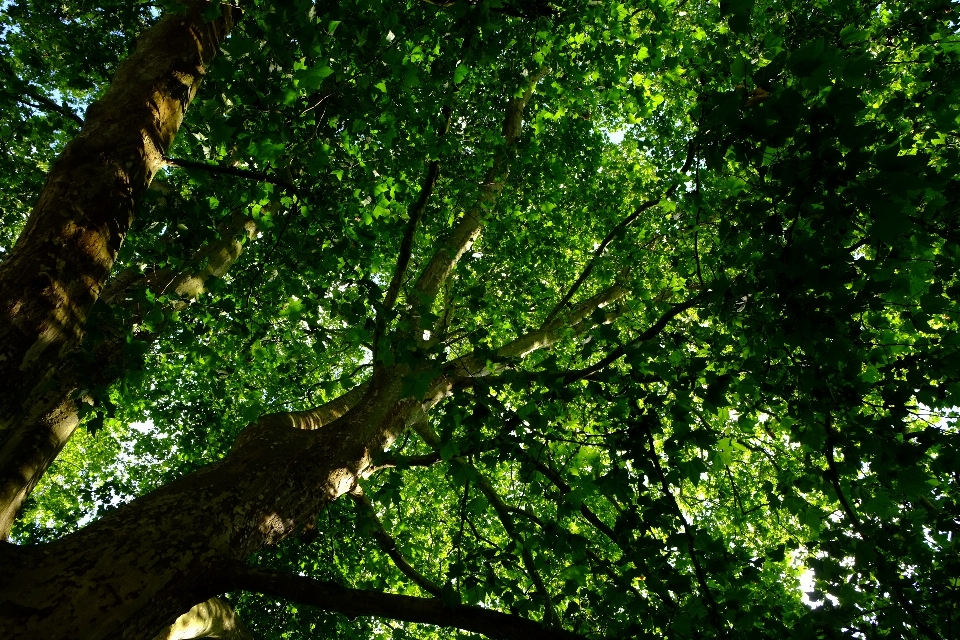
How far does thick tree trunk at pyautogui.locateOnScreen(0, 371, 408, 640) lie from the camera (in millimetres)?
2393

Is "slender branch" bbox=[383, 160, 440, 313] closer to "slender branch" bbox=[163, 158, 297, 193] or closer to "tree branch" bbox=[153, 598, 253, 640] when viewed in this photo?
"slender branch" bbox=[163, 158, 297, 193]

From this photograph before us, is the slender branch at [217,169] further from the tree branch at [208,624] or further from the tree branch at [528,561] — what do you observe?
the tree branch at [208,624]

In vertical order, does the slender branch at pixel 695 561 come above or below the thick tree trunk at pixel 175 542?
below

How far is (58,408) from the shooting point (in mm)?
4250

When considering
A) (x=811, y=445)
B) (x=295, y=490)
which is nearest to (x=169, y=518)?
(x=295, y=490)

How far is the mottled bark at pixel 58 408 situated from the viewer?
11.4ft

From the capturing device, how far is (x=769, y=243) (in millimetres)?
2527

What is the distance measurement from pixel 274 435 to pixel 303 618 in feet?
4.96

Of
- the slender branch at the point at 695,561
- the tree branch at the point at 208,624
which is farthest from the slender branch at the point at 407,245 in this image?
the slender branch at the point at 695,561

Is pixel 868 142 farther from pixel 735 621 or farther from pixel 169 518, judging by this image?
pixel 169 518

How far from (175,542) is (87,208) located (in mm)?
1923

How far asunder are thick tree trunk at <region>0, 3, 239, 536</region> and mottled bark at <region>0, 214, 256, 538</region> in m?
0.08

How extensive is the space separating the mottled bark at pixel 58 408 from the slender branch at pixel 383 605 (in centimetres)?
165

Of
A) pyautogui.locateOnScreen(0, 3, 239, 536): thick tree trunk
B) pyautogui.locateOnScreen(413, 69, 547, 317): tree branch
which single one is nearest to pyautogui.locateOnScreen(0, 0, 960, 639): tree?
pyautogui.locateOnScreen(0, 3, 239, 536): thick tree trunk
